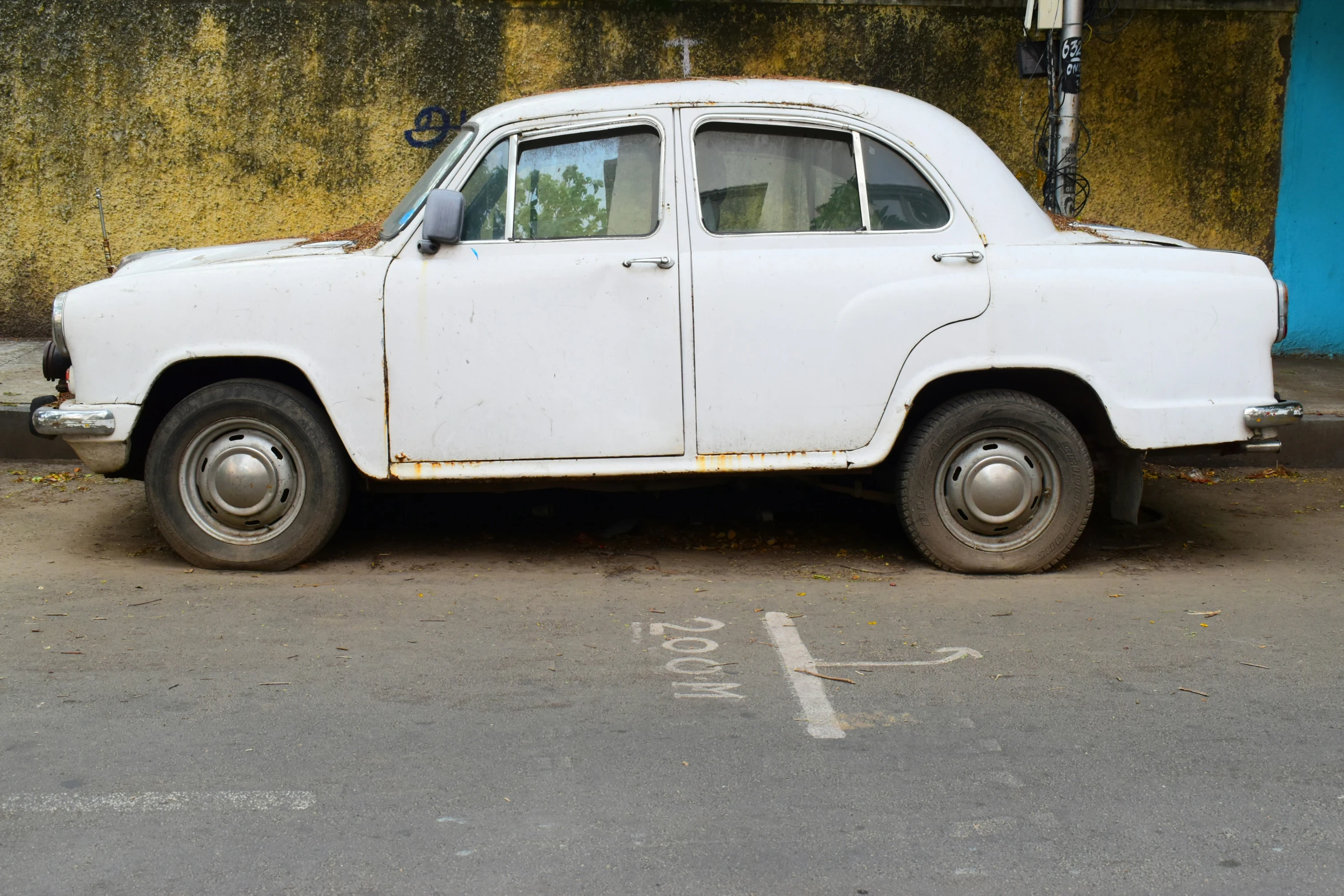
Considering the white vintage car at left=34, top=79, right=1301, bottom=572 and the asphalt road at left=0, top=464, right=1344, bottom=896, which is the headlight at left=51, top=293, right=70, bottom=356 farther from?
the asphalt road at left=0, top=464, right=1344, bottom=896

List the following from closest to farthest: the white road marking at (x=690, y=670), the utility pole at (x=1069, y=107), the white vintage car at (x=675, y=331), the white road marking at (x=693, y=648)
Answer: the white road marking at (x=690, y=670)
the white road marking at (x=693, y=648)
the white vintage car at (x=675, y=331)
the utility pole at (x=1069, y=107)

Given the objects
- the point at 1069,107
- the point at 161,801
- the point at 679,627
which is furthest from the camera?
the point at 1069,107

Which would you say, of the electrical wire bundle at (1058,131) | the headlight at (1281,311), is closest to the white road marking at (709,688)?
the headlight at (1281,311)

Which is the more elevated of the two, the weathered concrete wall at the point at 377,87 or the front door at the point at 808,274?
the weathered concrete wall at the point at 377,87

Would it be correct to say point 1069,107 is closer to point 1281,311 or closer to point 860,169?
point 1281,311

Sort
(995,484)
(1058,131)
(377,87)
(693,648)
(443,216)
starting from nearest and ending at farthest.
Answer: (693,648), (443,216), (995,484), (1058,131), (377,87)

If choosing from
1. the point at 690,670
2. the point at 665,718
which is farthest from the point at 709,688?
the point at 665,718

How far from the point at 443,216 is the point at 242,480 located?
1362 mm

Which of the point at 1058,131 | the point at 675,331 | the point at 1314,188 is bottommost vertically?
the point at 675,331

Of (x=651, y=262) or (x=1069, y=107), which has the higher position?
(x=1069, y=107)

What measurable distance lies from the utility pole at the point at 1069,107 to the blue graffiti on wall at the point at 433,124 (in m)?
4.17

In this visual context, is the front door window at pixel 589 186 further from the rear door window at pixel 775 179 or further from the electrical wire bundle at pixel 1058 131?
the electrical wire bundle at pixel 1058 131

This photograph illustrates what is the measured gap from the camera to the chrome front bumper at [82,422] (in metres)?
5.12

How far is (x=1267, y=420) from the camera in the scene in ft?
16.9
